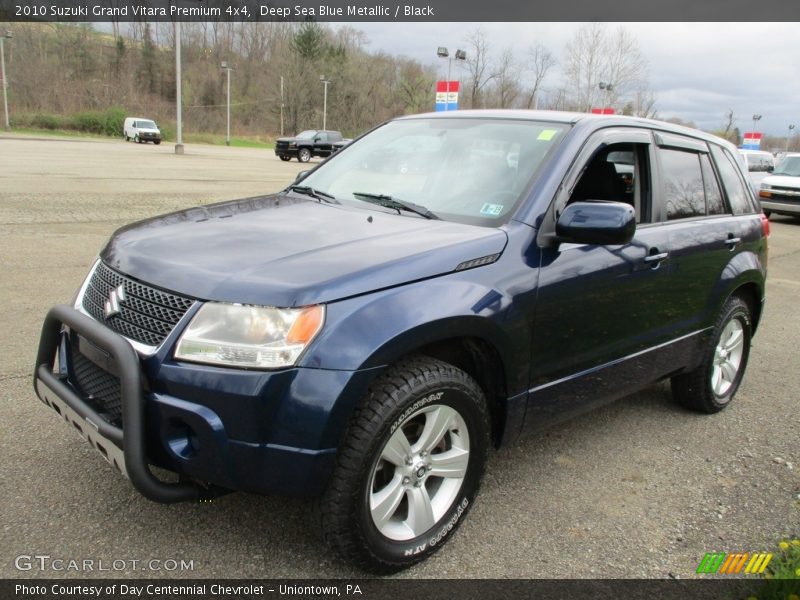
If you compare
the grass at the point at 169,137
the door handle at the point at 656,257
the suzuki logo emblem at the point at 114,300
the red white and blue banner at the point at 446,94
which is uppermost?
the red white and blue banner at the point at 446,94

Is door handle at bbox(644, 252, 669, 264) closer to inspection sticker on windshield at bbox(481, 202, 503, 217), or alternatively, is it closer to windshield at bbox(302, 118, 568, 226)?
windshield at bbox(302, 118, 568, 226)

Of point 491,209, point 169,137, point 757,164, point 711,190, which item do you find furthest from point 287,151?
point 491,209

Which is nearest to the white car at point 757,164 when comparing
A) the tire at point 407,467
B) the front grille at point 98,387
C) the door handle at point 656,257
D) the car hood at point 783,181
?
the car hood at point 783,181

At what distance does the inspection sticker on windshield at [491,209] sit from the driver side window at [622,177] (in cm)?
58

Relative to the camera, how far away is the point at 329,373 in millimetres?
2189


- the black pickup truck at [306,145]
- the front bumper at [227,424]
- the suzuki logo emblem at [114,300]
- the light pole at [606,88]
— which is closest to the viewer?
the front bumper at [227,424]

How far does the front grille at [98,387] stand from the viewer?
2.41 metres

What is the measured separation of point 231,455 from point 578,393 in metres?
1.74

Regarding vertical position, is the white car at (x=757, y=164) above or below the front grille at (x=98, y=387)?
above

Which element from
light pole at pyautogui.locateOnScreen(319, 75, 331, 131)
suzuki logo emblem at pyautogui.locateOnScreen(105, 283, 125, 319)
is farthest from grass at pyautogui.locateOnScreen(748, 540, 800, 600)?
light pole at pyautogui.locateOnScreen(319, 75, 331, 131)

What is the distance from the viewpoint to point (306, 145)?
36469 millimetres

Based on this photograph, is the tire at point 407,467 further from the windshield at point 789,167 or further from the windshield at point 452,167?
the windshield at point 789,167

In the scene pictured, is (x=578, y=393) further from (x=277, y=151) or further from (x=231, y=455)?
(x=277, y=151)

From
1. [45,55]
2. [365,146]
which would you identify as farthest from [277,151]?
[45,55]
